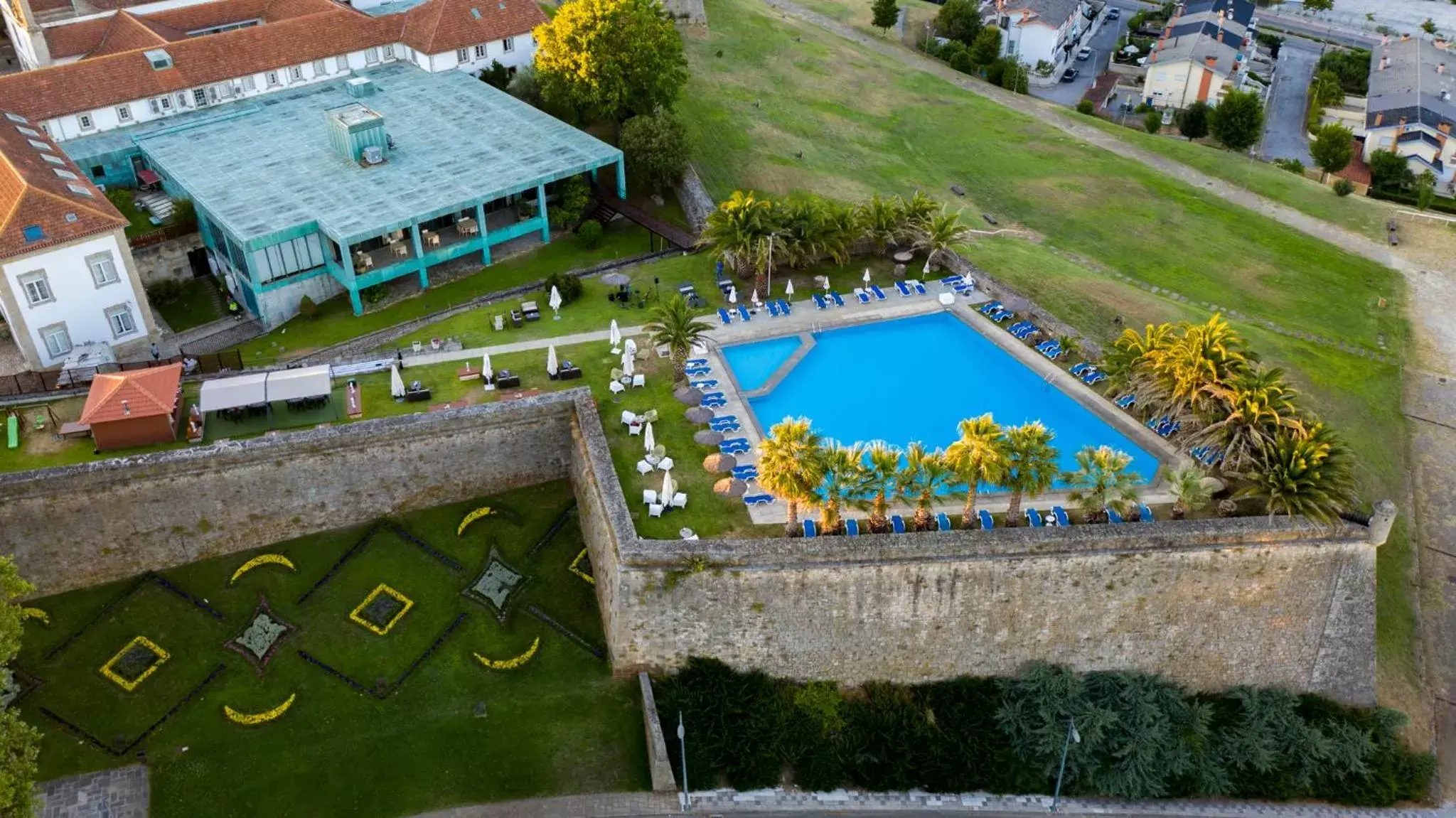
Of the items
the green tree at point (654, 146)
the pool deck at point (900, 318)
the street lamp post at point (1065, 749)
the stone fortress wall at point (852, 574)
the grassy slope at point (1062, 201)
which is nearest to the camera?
the street lamp post at point (1065, 749)

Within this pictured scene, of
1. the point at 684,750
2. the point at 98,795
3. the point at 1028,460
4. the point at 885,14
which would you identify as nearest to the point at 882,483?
the point at 1028,460

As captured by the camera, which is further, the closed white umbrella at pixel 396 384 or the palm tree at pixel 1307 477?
the closed white umbrella at pixel 396 384

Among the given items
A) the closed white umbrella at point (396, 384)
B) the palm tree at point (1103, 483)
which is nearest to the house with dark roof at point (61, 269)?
the closed white umbrella at point (396, 384)

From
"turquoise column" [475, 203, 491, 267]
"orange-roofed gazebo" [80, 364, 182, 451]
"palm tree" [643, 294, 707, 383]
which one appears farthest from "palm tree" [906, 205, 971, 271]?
"orange-roofed gazebo" [80, 364, 182, 451]

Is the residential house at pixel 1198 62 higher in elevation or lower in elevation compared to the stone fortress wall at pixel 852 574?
higher

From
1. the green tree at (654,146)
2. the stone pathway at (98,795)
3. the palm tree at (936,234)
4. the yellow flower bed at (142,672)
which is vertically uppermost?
the green tree at (654,146)

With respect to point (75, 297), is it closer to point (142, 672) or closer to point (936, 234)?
point (142, 672)

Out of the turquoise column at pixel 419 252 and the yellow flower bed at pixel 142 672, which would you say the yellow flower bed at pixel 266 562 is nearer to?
the yellow flower bed at pixel 142 672
